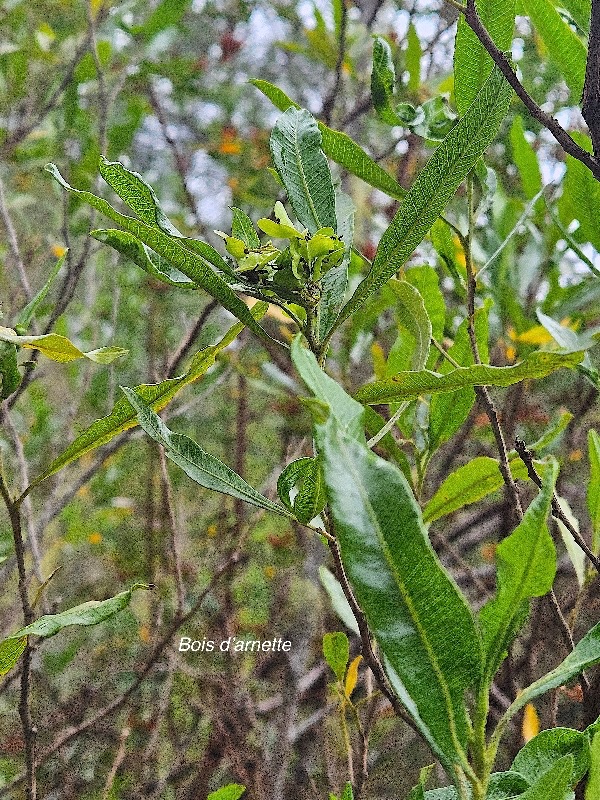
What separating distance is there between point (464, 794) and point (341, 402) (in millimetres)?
211

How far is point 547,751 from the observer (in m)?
0.45

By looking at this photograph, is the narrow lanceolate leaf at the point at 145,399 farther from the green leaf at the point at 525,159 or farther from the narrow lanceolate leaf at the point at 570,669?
the green leaf at the point at 525,159

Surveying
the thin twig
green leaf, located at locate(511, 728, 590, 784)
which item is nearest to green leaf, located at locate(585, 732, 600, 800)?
green leaf, located at locate(511, 728, 590, 784)

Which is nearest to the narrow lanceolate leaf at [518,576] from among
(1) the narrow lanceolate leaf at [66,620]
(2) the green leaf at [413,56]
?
(1) the narrow lanceolate leaf at [66,620]

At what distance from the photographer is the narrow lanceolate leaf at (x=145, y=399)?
1.67 ft

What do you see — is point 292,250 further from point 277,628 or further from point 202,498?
point 202,498

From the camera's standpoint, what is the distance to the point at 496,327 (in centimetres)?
127

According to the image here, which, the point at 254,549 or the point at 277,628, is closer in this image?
the point at 277,628

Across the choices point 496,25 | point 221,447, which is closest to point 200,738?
point 221,447

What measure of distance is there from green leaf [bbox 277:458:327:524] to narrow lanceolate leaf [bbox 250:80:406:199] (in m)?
0.25

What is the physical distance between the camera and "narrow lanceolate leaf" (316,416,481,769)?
13.0 inches

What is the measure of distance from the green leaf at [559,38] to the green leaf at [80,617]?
1.72 ft

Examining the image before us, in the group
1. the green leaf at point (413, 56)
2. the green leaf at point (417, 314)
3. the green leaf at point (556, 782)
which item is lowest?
the green leaf at point (556, 782)

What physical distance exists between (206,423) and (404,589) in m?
2.07
